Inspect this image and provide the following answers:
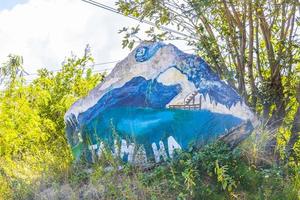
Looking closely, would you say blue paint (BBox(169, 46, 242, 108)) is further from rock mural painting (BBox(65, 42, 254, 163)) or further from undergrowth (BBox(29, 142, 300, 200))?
undergrowth (BBox(29, 142, 300, 200))

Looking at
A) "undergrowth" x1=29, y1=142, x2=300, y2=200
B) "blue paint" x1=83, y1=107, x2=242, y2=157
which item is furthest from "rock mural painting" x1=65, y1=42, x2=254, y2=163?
"undergrowth" x1=29, y1=142, x2=300, y2=200

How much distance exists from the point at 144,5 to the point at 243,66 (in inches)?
61.4

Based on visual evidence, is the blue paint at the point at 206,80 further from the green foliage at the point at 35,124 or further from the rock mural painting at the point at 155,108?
the green foliage at the point at 35,124

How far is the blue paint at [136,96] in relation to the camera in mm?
6340

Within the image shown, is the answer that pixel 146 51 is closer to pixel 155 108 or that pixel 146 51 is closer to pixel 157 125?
pixel 155 108

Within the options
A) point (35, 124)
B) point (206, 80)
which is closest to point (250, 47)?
point (206, 80)

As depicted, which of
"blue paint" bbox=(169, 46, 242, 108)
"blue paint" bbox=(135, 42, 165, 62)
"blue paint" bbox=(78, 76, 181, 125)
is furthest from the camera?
"blue paint" bbox=(135, 42, 165, 62)

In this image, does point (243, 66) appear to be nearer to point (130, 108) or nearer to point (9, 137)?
point (130, 108)

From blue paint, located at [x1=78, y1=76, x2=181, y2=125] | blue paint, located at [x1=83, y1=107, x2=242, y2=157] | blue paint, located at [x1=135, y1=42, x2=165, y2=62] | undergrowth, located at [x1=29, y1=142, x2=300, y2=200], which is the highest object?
blue paint, located at [x1=135, y1=42, x2=165, y2=62]

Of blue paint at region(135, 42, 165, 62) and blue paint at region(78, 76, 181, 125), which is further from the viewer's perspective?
blue paint at region(135, 42, 165, 62)

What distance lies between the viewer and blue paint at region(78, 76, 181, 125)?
250 inches

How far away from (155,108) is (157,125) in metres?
0.21

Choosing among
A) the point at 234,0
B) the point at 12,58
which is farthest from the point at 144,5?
the point at 12,58

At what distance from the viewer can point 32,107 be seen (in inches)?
341
